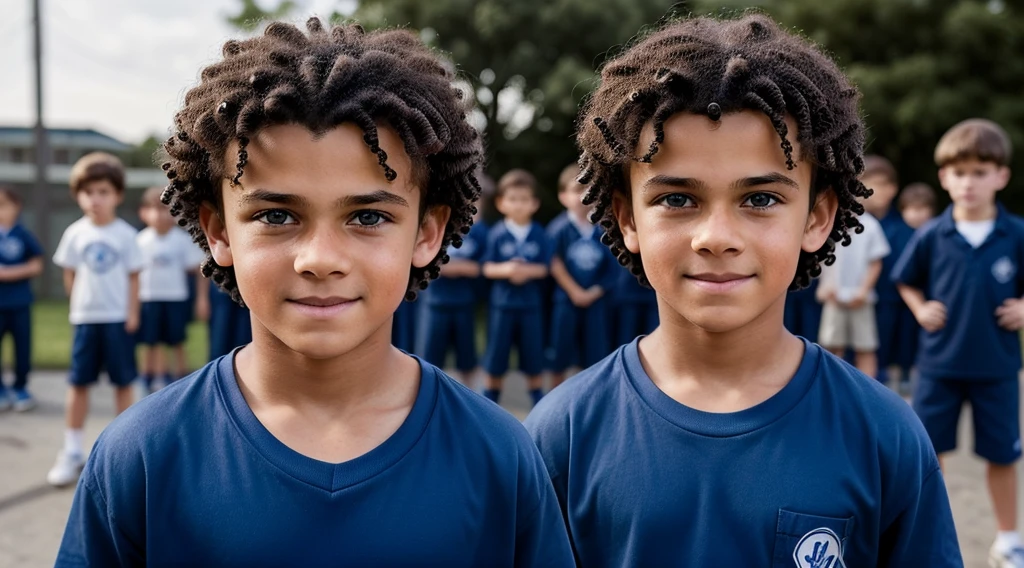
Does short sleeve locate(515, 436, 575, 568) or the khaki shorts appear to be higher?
short sleeve locate(515, 436, 575, 568)

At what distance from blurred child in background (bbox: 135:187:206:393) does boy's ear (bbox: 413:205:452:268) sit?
703 centimetres

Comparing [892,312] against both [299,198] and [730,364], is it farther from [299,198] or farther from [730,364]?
[299,198]

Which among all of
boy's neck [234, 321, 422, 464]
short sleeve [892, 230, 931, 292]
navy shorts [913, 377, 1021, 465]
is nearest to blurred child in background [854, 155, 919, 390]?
short sleeve [892, 230, 931, 292]

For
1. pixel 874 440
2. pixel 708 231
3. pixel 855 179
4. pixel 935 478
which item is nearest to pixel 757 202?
pixel 708 231

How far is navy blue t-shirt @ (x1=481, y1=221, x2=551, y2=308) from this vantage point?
304 inches

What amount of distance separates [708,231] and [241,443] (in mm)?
978

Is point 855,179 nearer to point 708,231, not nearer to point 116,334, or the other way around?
point 708,231

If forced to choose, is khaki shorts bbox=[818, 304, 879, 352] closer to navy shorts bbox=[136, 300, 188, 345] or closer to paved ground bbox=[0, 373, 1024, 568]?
paved ground bbox=[0, 373, 1024, 568]

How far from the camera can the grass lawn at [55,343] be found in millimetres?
10477

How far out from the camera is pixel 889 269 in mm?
8711

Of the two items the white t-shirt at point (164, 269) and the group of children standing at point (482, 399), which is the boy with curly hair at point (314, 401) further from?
the white t-shirt at point (164, 269)

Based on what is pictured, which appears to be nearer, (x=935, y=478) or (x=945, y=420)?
(x=935, y=478)

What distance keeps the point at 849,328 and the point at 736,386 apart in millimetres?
5855

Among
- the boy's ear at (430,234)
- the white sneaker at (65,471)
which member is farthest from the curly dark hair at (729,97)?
the white sneaker at (65,471)
